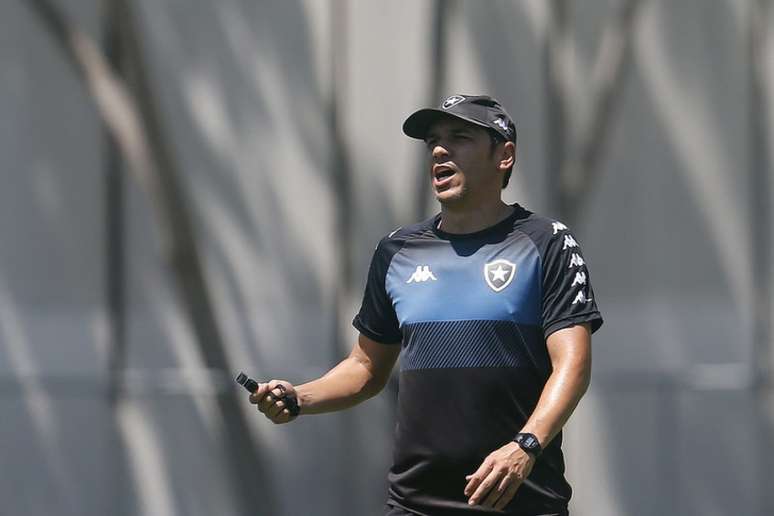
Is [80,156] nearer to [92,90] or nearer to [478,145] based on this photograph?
[92,90]

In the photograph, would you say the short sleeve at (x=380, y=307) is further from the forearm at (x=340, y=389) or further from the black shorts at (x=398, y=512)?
the black shorts at (x=398, y=512)

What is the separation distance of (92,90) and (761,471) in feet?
14.6

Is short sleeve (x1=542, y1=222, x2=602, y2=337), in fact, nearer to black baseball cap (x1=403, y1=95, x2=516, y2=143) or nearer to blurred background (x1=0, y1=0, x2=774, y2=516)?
black baseball cap (x1=403, y1=95, x2=516, y2=143)

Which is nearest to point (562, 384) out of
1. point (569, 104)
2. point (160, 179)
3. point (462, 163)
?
point (462, 163)

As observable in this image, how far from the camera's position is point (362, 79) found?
911 cm

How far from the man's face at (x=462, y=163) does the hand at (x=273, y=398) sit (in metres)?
0.66

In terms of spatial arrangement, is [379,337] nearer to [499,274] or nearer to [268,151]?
[499,274]

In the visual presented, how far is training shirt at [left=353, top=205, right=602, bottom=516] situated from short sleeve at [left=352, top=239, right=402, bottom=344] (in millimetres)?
205

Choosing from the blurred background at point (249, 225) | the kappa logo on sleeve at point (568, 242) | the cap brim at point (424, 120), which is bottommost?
the blurred background at point (249, 225)

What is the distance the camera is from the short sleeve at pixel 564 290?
4191 millimetres

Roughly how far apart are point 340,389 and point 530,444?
797 mm

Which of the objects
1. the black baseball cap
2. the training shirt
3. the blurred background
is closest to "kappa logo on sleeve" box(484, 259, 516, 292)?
the training shirt

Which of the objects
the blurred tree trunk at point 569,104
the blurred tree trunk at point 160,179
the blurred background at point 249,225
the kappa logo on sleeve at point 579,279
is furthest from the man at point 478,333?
the blurred tree trunk at point 569,104

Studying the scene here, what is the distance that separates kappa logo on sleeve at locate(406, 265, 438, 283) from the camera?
437 cm
